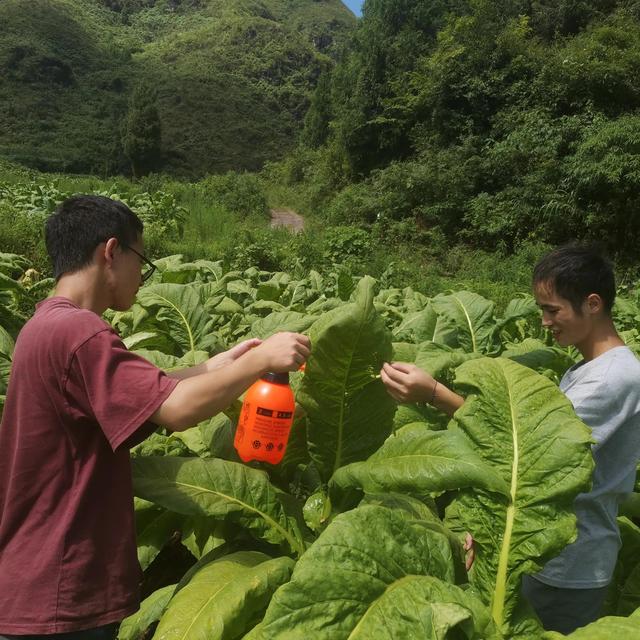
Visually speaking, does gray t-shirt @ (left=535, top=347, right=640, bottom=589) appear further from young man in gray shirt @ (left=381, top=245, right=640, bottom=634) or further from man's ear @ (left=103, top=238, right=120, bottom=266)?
man's ear @ (left=103, top=238, right=120, bottom=266)

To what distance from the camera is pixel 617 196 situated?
1455cm

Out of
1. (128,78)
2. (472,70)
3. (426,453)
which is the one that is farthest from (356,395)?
(128,78)

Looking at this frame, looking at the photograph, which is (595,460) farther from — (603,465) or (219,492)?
(219,492)

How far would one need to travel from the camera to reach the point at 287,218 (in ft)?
88.6

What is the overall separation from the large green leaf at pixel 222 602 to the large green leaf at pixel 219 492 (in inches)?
5.0

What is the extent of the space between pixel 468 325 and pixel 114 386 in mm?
2050

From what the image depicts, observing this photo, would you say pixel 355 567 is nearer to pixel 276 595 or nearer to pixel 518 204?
pixel 276 595

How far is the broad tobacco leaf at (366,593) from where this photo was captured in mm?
1074

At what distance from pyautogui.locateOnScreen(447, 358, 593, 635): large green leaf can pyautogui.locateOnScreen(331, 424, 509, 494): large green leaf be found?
0.20 feet

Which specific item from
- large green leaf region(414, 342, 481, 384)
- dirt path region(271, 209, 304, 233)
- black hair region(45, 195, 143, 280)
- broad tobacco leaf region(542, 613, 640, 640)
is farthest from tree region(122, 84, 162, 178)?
broad tobacco leaf region(542, 613, 640, 640)

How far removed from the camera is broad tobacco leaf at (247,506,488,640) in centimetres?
107

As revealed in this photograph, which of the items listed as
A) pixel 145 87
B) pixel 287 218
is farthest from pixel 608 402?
pixel 145 87

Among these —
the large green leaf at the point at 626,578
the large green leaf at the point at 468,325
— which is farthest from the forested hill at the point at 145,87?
the large green leaf at the point at 626,578

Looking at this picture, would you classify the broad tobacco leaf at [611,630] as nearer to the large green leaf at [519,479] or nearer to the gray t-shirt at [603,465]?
the large green leaf at [519,479]
